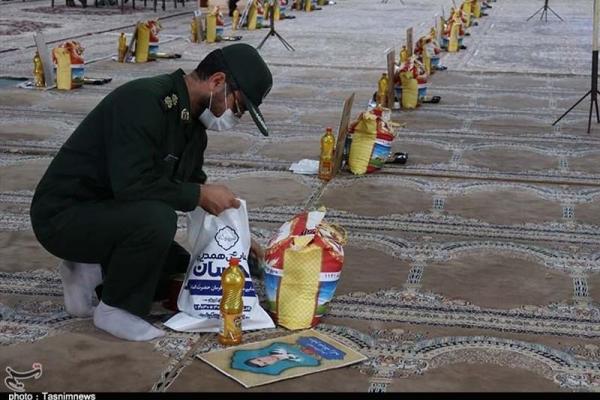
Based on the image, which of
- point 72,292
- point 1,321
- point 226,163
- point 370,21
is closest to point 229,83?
point 72,292

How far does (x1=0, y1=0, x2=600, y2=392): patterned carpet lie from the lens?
279cm

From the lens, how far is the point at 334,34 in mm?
13789

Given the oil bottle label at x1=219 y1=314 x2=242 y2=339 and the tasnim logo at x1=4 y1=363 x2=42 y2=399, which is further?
the oil bottle label at x1=219 y1=314 x2=242 y2=339

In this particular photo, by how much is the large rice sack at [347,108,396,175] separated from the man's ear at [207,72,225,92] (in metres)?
2.45

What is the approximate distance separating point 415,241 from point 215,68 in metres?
1.64

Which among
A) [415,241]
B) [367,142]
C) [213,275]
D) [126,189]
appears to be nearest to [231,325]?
[213,275]

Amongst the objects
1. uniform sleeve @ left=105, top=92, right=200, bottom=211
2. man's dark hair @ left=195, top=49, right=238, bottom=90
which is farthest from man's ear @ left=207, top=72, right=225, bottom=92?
uniform sleeve @ left=105, top=92, right=200, bottom=211

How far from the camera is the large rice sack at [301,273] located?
301 cm

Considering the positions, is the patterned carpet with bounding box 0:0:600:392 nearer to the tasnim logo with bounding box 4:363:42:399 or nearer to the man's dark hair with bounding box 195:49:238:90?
the tasnim logo with bounding box 4:363:42:399

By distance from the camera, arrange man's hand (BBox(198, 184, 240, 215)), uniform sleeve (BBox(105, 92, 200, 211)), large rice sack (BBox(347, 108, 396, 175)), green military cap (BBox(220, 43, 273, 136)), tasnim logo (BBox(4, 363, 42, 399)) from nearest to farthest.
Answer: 1. tasnim logo (BBox(4, 363, 42, 399))
2. uniform sleeve (BBox(105, 92, 200, 211))
3. green military cap (BBox(220, 43, 273, 136))
4. man's hand (BBox(198, 184, 240, 215))
5. large rice sack (BBox(347, 108, 396, 175))

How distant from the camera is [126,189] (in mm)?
2744

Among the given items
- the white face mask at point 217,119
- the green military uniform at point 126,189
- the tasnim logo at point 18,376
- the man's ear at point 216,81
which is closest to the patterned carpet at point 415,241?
the tasnim logo at point 18,376

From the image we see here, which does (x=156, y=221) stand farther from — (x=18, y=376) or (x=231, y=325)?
(x=18, y=376)

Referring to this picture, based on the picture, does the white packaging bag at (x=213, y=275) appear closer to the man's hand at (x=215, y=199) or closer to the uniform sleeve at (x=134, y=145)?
the man's hand at (x=215, y=199)
